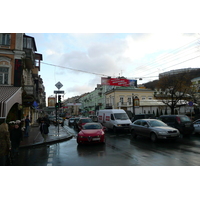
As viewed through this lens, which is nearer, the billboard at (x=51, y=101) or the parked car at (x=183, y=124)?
the parked car at (x=183, y=124)

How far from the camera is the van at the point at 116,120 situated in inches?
676

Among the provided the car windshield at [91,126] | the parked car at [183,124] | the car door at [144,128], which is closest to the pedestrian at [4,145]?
the car windshield at [91,126]

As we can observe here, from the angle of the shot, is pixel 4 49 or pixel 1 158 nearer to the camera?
pixel 1 158

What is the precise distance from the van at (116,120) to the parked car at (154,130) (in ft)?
10.2

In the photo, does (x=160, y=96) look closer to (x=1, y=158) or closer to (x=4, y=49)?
(x=4, y=49)

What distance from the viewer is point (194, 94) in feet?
94.4

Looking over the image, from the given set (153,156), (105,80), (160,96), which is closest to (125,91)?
(160,96)

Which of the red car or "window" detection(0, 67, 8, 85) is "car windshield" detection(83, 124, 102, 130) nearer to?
the red car

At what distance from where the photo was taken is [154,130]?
1135 centimetres

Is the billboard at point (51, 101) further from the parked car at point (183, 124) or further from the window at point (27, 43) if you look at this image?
the parked car at point (183, 124)

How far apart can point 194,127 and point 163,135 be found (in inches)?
225

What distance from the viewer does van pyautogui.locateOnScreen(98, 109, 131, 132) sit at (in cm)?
1717

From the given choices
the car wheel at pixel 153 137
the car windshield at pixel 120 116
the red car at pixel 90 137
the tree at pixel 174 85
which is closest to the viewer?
the red car at pixel 90 137
